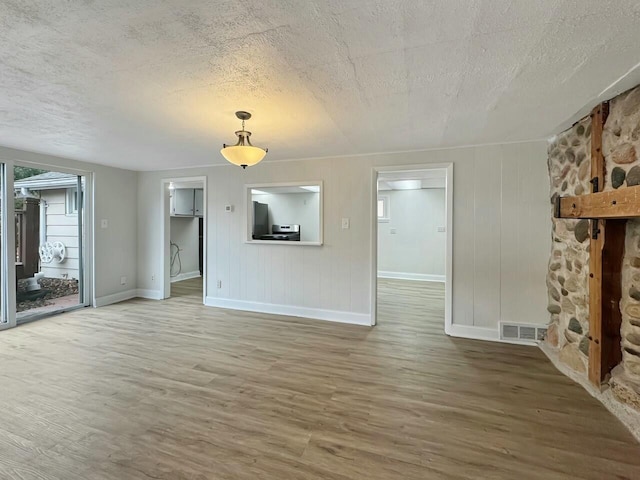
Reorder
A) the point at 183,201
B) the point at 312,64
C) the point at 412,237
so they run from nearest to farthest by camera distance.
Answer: the point at 312,64
the point at 183,201
the point at 412,237

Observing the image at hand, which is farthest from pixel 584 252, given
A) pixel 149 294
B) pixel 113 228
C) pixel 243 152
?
pixel 113 228

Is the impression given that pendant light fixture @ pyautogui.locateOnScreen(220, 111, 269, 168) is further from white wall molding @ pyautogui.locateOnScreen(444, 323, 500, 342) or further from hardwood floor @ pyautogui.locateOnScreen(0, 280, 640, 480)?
white wall molding @ pyautogui.locateOnScreen(444, 323, 500, 342)

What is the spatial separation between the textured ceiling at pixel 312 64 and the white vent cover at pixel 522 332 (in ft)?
6.87

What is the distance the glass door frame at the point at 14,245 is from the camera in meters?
3.84

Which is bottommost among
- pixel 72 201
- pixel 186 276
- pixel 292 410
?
pixel 292 410

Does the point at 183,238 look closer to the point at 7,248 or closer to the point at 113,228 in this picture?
the point at 113,228

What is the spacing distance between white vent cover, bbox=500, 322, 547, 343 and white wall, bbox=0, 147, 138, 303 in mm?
5917

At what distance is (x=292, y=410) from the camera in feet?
7.18

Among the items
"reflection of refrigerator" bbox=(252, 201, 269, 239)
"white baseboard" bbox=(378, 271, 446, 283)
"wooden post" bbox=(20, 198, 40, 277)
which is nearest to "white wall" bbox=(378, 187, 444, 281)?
"white baseboard" bbox=(378, 271, 446, 283)

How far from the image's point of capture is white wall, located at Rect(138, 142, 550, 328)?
3.39 m

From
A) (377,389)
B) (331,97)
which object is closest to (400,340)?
(377,389)

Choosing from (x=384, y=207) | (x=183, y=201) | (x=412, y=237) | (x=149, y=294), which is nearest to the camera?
(x=149, y=294)

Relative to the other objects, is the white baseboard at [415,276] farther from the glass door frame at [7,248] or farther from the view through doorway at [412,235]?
the glass door frame at [7,248]

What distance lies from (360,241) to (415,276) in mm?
3832
